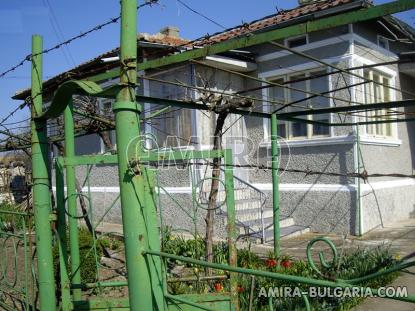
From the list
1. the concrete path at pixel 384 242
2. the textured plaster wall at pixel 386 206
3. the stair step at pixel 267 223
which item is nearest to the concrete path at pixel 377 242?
the concrete path at pixel 384 242

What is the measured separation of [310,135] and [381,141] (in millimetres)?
1589

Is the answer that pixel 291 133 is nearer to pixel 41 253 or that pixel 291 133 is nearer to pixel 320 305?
pixel 320 305

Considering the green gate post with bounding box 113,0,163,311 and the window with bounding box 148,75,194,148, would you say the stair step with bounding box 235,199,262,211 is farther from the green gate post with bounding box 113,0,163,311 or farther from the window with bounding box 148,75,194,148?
the green gate post with bounding box 113,0,163,311

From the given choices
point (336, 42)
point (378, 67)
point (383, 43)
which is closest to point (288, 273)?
point (336, 42)

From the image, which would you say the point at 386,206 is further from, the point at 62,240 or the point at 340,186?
the point at 62,240

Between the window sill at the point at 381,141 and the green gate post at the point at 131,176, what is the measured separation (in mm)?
7518

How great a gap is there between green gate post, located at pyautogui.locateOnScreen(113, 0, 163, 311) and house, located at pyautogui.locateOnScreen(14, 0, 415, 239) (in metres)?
6.14

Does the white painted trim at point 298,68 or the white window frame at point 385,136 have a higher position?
the white painted trim at point 298,68

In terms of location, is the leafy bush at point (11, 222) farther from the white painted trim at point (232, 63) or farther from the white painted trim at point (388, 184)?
the white painted trim at point (388, 184)

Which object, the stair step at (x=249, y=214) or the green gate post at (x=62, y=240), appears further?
the stair step at (x=249, y=214)

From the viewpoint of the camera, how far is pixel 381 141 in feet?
31.3

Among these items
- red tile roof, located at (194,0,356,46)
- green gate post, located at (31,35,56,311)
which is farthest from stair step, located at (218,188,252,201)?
green gate post, located at (31,35,56,311)

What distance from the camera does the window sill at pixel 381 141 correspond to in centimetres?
884

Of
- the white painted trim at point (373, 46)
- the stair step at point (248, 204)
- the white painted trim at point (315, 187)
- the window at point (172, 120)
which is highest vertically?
the white painted trim at point (373, 46)
